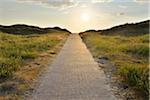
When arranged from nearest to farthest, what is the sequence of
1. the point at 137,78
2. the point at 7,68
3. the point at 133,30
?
1. the point at 137,78
2. the point at 7,68
3. the point at 133,30

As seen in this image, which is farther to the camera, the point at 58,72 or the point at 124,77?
the point at 58,72

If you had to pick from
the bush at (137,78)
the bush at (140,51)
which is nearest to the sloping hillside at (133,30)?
the bush at (140,51)

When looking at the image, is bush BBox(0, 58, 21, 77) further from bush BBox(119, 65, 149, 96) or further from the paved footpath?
bush BBox(119, 65, 149, 96)

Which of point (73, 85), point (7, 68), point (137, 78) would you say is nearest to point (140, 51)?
point (7, 68)

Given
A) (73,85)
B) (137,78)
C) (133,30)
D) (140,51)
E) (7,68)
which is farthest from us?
(133,30)

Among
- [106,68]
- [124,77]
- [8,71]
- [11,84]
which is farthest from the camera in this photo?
[106,68]

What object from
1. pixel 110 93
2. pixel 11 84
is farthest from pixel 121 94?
pixel 11 84

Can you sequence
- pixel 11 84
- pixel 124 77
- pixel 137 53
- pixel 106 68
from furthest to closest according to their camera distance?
pixel 137 53 → pixel 106 68 → pixel 124 77 → pixel 11 84

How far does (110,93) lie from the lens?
38.1 feet

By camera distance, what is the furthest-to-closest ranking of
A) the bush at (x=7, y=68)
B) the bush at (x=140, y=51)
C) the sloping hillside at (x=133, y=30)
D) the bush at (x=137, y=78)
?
the sloping hillside at (x=133, y=30) < the bush at (x=140, y=51) < the bush at (x=7, y=68) < the bush at (x=137, y=78)

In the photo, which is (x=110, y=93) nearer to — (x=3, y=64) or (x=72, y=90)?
(x=72, y=90)

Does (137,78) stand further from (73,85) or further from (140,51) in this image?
(140,51)

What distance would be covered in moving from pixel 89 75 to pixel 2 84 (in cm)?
379

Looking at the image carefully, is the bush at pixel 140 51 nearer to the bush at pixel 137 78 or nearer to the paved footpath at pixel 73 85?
the paved footpath at pixel 73 85
